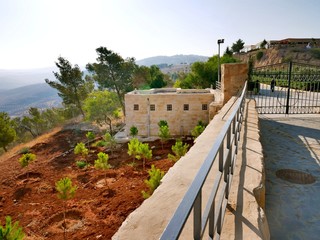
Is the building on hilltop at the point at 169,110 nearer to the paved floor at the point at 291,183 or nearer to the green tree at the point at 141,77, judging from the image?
the paved floor at the point at 291,183

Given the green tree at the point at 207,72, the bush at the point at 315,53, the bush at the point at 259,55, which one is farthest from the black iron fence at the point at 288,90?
the bush at the point at 259,55

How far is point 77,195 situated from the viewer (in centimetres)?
1295

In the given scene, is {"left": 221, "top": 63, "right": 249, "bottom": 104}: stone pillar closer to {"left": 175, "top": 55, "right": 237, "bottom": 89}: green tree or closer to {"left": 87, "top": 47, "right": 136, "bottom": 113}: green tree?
{"left": 175, "top": 55, "right": 237, "bottom": 89}: green tree

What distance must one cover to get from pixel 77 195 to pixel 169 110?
492 inches

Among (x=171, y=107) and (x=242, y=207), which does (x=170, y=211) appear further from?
(x=171, y=107)

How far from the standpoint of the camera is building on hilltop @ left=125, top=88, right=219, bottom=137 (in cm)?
2244

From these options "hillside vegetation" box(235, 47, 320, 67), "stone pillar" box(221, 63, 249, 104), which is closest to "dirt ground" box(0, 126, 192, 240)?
"stone pillar" box(221, 63, 249, 104)

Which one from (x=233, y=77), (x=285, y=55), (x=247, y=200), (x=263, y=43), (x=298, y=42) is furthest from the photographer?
(x=263, y=43)

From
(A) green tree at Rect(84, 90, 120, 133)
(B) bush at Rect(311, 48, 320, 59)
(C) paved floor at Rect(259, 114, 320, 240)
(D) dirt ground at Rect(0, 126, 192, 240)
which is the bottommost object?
(D) dirt ground at Rect(0, 126, 192, 240)

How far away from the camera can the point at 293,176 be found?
4180 mm

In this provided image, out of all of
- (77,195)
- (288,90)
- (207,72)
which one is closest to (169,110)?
(207,72)

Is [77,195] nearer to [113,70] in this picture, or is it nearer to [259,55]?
[113,70]

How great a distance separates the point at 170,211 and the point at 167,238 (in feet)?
5.75

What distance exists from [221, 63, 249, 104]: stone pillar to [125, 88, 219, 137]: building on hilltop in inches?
497
